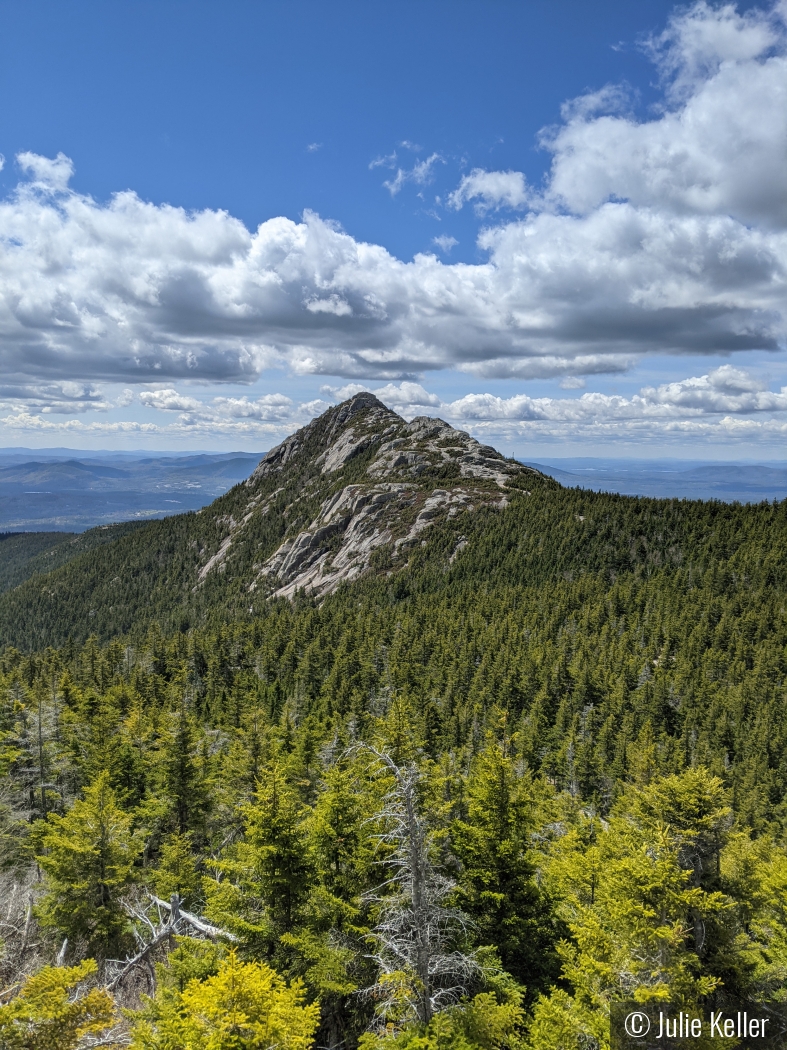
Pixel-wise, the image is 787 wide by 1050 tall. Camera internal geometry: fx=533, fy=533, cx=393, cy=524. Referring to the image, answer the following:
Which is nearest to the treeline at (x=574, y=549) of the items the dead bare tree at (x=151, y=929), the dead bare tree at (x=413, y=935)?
the dead bare tree at (x=151, y=929)

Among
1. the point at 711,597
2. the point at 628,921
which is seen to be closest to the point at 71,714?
the point at 628,921

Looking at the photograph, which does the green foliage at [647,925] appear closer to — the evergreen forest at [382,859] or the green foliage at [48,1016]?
the evergreen forest at [382,859]

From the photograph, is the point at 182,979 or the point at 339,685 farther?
the point at 339,685

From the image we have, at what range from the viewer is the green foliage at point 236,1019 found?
11.0m

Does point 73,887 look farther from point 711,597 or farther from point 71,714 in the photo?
point 711,597

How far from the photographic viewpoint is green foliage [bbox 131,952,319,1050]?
36.2 ft

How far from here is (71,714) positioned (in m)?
45.2

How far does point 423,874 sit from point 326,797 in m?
6.80

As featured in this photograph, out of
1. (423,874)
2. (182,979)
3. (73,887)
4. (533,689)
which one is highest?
(423,874)

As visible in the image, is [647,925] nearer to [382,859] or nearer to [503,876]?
[503,876]

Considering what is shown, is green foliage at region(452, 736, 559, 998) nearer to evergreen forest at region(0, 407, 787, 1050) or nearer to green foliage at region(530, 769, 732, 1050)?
evergreen forest at region(0, 407, 787, 1050)

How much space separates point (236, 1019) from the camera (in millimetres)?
10844

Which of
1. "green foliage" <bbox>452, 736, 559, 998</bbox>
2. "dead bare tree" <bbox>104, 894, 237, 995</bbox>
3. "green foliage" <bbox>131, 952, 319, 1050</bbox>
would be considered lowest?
"dead bare tree" <bbox>104, 894, 237, 995</bbox>

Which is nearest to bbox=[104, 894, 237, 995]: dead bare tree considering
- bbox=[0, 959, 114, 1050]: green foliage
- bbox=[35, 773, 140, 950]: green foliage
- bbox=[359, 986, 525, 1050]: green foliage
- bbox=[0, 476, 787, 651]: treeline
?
bbox=[35, 773, 140, 950]: green foliage
